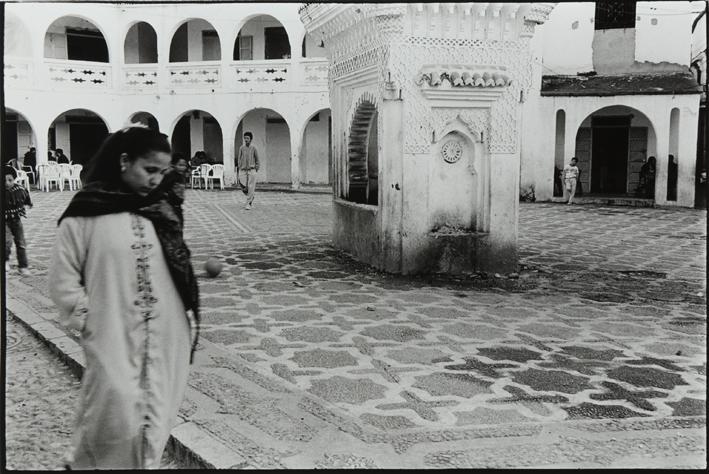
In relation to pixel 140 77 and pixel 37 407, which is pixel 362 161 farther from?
pixel 140 77

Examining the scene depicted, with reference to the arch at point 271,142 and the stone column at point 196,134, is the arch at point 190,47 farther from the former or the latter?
the arch at point 271,142

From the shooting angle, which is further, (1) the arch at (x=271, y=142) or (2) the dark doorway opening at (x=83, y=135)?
(1) the arch at (x=271, y=142)

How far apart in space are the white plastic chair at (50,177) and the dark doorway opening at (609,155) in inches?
641

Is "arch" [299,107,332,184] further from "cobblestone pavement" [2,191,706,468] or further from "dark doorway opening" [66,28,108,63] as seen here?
"cobblestone pavement" [2,191,706,468]

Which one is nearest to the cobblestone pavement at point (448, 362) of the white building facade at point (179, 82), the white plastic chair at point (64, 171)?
the white plastic chair at point (64, 171)

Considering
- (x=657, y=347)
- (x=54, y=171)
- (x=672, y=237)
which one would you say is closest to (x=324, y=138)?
(x=54, y=171)

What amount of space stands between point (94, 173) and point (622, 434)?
3.22m

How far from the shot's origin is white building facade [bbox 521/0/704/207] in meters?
20.0

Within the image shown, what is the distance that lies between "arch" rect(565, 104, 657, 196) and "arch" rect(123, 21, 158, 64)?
50.0 feet

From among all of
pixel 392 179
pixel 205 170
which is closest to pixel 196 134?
pixel 205 170

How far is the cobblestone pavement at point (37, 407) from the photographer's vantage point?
4020 millimetres

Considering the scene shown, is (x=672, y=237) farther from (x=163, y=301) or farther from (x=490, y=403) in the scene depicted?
(x=163, y=301)

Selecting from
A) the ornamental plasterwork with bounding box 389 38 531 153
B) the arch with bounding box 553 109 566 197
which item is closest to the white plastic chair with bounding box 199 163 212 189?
the arch with bounding box 553 109 566 197

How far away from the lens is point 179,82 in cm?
2428
